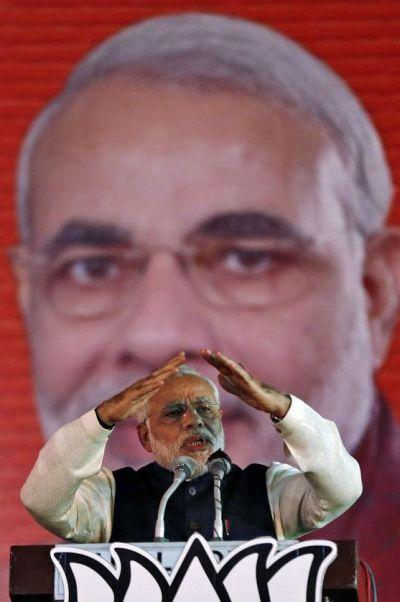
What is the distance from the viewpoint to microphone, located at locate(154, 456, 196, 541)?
7.22ft

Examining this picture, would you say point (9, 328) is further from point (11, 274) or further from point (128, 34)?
point (128, 34)

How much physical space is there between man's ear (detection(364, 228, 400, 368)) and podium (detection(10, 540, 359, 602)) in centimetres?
196

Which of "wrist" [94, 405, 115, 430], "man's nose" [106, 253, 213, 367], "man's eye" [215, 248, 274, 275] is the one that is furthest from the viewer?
"man's eye" [215, 248, 274, 275]

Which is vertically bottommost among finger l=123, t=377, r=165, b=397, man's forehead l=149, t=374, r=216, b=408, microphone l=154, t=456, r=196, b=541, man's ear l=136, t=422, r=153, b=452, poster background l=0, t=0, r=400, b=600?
microphone l=154, t=456, r=196, b=541

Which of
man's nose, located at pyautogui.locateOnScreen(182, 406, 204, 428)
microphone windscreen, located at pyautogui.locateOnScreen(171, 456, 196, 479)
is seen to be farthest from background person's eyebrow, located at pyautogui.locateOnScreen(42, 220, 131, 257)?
microphone windscreen, located at pyautogui.locateOnScreen(171, 456, 196, 479)

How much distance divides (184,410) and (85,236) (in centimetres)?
179

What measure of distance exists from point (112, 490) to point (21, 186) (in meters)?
1.89

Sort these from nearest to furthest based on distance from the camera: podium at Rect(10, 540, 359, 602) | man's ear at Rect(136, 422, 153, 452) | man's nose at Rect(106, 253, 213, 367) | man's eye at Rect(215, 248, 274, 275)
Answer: podium at Rect(10, 540, 359, 602), man's ear at Rect(136, 422, 153, 452), man's nose at Rect(106, 253, 213, 367), man's eye at Rect(215, 248, 274, 275)

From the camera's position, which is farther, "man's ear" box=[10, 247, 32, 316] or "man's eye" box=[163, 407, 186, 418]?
"man's ear" box=[10, 247, 32, 316]

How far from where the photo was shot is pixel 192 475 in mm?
2375

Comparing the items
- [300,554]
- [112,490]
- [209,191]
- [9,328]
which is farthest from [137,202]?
[300,554]

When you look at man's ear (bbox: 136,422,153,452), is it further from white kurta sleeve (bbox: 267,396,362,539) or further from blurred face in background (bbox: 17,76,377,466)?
blurred face in background (bbox: 17,76,377,466)

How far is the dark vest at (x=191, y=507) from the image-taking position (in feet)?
7.88

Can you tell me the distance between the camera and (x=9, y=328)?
13.5 ft
